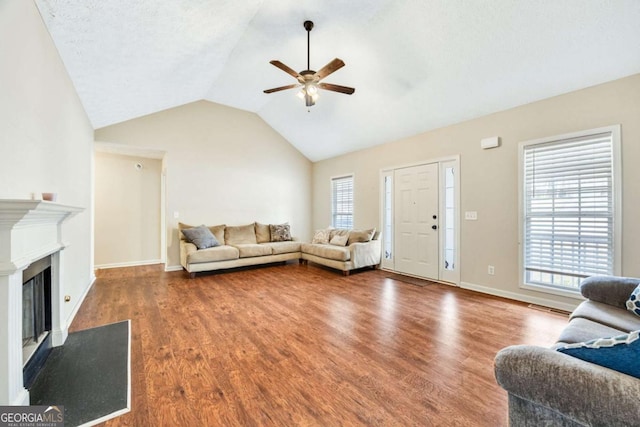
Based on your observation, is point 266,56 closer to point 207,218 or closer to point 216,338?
point 207,218

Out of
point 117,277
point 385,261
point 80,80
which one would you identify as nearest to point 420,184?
point 385,261

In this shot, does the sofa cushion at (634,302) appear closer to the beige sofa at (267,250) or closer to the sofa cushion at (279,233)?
the beige sofa at (267,250)

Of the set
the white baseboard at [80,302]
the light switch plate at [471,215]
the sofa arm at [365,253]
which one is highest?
the light switch plate at [471,215]

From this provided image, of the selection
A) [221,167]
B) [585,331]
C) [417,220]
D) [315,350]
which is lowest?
[315,350]

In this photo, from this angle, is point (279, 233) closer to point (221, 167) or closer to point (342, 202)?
point (342, 202)

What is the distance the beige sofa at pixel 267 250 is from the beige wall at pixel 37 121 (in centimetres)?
164

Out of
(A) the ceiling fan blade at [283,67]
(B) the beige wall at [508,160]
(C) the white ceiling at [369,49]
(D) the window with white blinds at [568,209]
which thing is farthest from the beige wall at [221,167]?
(D) the window with white blinds at [568,209]

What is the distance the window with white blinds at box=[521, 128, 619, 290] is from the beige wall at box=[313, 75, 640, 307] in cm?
11

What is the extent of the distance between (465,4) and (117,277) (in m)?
6.14

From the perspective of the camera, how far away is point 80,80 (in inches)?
115

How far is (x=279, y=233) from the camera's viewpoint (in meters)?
5.95

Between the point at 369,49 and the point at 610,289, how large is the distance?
11.1 ft

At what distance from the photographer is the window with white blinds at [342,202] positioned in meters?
6.12

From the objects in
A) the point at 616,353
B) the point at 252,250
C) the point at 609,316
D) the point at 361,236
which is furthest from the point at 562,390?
the point at 252,250
